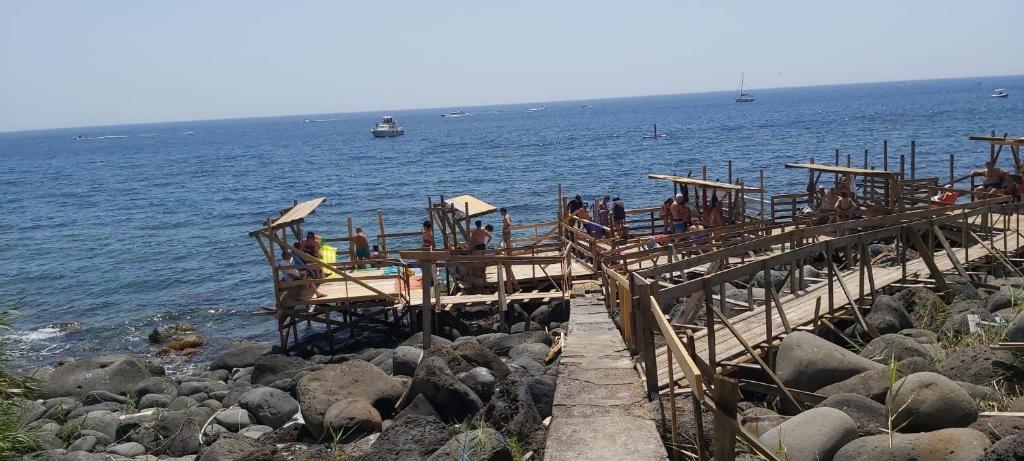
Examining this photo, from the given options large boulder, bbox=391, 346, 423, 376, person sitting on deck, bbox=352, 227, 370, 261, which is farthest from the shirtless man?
large boulder, bbox=391, 346, 423, 376

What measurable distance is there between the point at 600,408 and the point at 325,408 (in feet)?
14.0

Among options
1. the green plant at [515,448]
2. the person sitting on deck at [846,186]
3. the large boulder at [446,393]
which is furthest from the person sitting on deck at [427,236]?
the green plant at [515,448]

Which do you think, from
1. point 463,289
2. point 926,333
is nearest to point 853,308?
point 926,333

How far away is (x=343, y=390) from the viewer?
486 inches

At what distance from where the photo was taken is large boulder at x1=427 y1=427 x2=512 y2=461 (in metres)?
8.57

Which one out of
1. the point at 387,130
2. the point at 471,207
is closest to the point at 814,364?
the point at 471,207

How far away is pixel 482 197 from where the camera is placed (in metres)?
54.4

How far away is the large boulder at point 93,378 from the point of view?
56.4 ft

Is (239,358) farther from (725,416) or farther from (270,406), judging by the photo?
(725,416)

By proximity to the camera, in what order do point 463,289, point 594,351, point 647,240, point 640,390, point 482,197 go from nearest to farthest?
point 640,390
point 594,351
point 647,240
point 463,289
point 482,197

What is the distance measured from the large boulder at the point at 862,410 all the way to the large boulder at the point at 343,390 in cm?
610

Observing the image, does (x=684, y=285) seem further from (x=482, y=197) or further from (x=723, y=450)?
(x=482, y=197)

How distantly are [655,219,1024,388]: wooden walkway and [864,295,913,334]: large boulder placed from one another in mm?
569

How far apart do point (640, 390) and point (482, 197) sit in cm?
4507
